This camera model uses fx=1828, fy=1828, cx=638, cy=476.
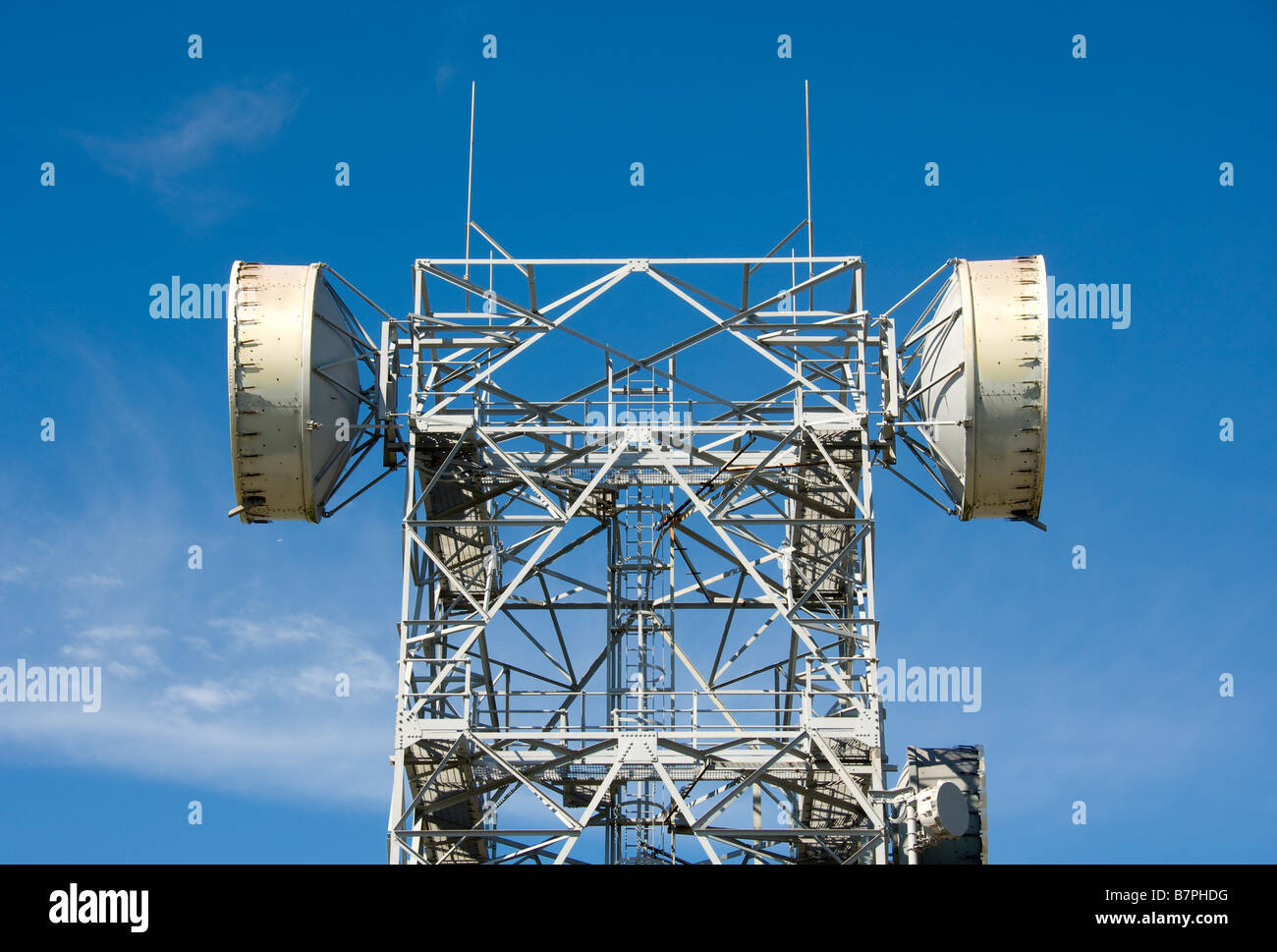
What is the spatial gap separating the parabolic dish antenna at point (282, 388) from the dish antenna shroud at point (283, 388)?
0.02m

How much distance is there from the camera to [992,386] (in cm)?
4241

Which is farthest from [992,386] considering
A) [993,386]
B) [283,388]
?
[283,388]

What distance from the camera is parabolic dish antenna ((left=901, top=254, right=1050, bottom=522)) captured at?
42406 millimetres

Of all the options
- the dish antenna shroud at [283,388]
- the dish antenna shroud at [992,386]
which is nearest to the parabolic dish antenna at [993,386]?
the dish antenna shroud at [992,386]

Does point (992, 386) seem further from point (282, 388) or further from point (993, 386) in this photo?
point (282, 388)

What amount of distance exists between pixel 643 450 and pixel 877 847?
37.3ft

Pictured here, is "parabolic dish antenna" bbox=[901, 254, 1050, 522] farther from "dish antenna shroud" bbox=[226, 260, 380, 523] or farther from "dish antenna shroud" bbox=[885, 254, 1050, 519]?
"dish antenna shroud" bbox=[226, 260, 380, 523]

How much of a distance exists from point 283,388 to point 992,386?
648 inches

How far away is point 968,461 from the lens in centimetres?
4312

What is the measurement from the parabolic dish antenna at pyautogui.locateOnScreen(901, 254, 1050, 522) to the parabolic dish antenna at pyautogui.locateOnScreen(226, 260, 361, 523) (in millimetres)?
14674

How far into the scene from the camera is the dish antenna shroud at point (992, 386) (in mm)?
42406

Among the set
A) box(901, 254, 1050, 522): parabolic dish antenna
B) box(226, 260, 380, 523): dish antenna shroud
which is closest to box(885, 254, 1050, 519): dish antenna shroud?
box(901, 254, 1050, 522): parabolic dish antenna
